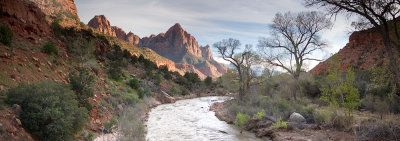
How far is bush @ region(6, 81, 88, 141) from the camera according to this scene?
484 cm

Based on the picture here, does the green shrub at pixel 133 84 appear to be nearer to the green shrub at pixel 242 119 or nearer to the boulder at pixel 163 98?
the boulder at pixel 163 98

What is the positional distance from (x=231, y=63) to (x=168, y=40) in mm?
151576

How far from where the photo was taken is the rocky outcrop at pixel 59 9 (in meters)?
29.2

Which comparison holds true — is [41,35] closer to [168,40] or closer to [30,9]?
[30,9]

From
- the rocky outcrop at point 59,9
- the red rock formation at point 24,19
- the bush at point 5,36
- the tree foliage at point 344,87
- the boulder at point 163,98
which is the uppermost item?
the rocky outcrop at point 59,9

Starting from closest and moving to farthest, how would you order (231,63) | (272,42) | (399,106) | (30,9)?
(399,106), (30,9), (272,42), (231,63)

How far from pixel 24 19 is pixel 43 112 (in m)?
12.2

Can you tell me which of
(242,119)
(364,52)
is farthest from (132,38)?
(242,119)

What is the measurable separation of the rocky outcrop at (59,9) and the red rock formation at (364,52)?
1780 inches

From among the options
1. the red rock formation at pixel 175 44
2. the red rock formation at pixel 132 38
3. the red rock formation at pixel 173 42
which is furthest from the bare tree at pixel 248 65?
the red rock formation at pixel 132 38

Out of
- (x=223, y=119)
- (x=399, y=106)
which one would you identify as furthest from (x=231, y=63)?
(x=399, y=106)

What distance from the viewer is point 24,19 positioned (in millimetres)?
12812

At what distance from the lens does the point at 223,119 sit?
46.3 feet

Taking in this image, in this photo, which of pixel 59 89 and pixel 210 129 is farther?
pixel 210 129
